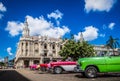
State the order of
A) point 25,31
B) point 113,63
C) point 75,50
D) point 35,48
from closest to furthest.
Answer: point 113,63
point 75,50
point 35,48
point 25,31

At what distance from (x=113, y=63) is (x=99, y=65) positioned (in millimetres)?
1025

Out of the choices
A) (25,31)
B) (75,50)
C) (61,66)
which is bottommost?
(61,66)

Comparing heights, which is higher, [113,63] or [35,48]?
[35,48]

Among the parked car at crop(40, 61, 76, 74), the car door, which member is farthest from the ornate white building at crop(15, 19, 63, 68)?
the car door

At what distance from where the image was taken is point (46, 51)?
93938 mm

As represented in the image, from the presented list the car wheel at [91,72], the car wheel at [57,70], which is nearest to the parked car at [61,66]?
the car wheel at [57,70]

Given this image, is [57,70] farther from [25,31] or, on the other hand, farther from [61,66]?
[25,31]

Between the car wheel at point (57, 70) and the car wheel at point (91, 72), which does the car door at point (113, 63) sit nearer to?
the car wheel at point (91, 72)

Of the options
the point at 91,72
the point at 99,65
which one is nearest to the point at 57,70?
the point at 91,72

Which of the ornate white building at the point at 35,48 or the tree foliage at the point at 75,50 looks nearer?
the tree foliage at the point at 75,50

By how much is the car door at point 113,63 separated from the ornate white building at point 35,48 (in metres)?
69.0

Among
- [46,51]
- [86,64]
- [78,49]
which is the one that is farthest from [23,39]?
[86,64]

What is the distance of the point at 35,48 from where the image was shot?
92.4m

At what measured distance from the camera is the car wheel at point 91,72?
48.4 ft
